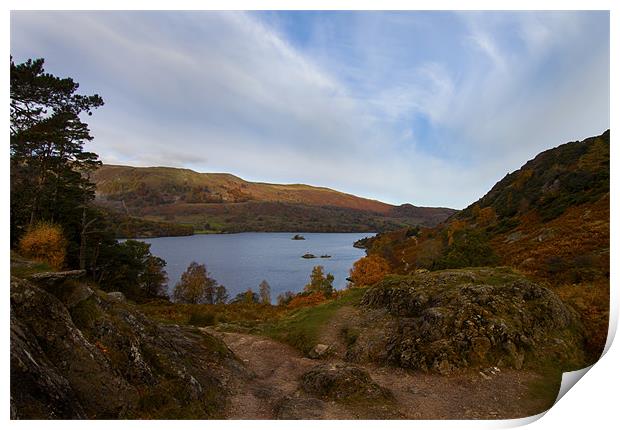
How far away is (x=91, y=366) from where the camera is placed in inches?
254

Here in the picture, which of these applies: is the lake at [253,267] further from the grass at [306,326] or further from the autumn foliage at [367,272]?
the grass at [306,326]

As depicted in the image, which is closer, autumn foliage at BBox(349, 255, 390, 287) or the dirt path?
the dirt path

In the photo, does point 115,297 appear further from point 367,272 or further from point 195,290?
point 195,290

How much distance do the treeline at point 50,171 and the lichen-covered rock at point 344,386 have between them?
14629mm

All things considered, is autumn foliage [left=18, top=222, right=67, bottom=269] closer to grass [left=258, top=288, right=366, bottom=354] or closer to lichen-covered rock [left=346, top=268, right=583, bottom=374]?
grass [left=258, top=288, right=366, bottom=354]

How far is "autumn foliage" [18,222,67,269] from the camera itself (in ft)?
51.7

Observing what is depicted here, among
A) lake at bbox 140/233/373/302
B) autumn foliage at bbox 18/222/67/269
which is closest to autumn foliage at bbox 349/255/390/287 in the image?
lake at bbox 140/233/373/302

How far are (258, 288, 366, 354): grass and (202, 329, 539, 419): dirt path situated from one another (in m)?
3.17

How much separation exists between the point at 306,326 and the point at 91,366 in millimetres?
10231

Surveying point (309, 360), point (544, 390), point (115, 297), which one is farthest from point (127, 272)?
point (544, 390)

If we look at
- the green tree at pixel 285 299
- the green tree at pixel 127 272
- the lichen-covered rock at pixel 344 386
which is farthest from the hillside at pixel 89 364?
the green tree at pixel 285 299
